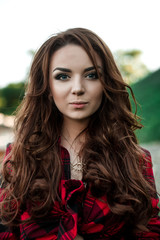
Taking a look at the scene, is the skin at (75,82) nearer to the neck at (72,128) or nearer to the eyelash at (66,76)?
the eyelash at (66,76)

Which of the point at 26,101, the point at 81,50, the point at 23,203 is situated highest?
the point at 81,50

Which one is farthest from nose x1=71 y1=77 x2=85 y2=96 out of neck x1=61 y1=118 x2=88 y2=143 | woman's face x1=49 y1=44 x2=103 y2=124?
neck x1=61 y1=118 x2=88 y2=143

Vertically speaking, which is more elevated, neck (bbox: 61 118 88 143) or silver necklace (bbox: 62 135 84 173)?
neck (bbox: 61 118 88 143)

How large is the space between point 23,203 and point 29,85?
2.60 ft

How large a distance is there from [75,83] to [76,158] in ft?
1.75

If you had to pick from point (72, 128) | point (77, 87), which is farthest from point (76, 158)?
point (77, 87)

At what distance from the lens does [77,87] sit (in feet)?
4.88

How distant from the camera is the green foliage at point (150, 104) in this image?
3.16 metres

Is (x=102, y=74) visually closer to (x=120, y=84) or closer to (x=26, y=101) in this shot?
(x=120, y=84)

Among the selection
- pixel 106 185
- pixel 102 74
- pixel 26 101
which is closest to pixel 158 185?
pixel 106 185

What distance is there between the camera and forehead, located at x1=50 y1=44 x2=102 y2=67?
1.53 m

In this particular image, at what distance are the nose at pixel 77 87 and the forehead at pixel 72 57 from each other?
0.09 m

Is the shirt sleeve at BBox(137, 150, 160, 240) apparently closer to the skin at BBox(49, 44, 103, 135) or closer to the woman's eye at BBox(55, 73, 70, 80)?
the skin at BBox(49, 44, 103, 135)

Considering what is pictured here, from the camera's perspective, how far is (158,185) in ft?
7.58
